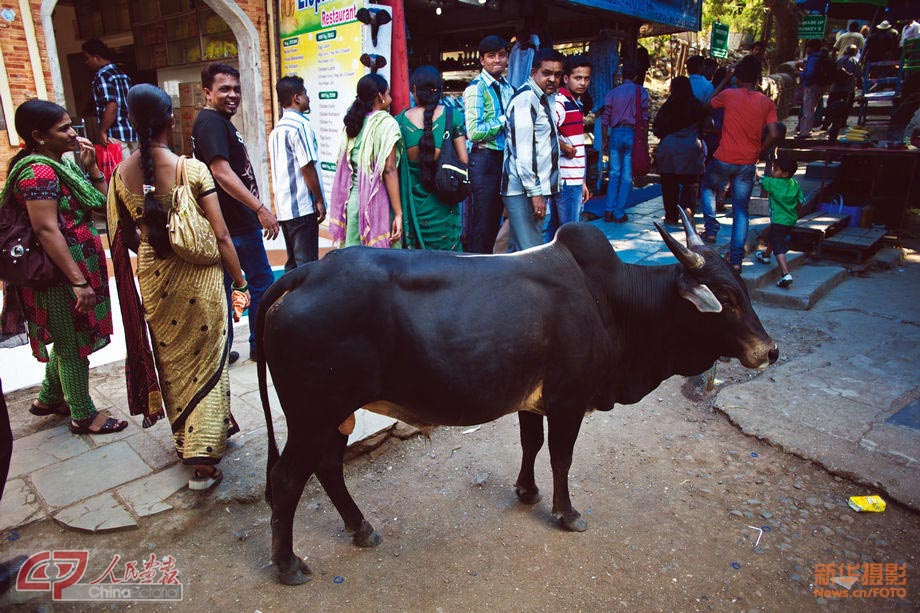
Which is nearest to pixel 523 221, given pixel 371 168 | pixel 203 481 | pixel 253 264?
pixel 371 168

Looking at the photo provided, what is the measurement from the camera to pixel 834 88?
1362cm

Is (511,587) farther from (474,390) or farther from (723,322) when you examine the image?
(723,322)

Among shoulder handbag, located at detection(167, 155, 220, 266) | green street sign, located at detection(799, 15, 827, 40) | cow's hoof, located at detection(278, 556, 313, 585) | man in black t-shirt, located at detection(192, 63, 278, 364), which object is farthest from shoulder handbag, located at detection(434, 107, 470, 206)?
green street sign, located at detection(799, 15, 827, 40)

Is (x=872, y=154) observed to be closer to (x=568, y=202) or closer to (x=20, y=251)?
(x=568, y=202)

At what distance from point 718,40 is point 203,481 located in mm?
10865

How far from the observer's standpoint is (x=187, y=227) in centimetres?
289

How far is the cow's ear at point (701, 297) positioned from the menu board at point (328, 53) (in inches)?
197

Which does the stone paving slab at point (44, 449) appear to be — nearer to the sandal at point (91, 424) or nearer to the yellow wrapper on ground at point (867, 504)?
the sandal at point (91, 424)

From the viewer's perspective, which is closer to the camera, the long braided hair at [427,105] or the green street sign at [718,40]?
the long braided hair at [427,105]

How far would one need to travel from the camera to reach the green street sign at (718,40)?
10453 mm

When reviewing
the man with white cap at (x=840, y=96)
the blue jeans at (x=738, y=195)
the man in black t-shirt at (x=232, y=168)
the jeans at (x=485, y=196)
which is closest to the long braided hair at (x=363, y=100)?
the man in black t-shirt at (x=232, y=168)

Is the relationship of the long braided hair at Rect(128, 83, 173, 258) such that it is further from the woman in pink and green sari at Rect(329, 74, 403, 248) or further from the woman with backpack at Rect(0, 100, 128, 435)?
the woman in pink and green sari at Rect(329, 74, 403, 248)

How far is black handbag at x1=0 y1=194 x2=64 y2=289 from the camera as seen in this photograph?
3180 millimetres

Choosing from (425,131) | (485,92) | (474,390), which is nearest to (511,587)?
(474,390)
